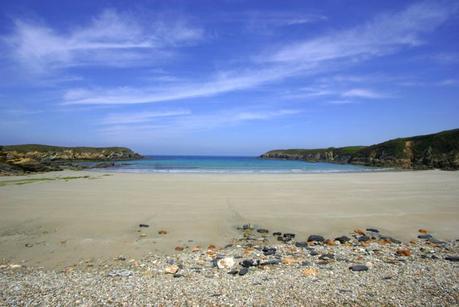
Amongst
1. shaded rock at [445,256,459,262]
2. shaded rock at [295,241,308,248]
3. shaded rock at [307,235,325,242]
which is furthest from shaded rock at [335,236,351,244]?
shaded rock at [445,256,459,262]

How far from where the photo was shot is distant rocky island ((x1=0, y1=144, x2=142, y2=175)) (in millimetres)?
37594

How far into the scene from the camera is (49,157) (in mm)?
80125

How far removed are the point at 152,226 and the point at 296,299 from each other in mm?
6969

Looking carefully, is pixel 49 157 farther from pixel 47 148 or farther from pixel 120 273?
pixel 120 273

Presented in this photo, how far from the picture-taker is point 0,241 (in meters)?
8.97

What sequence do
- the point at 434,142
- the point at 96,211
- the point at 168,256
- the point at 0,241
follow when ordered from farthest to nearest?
the point at 434,142, the point at 96,211, the point at 0,241, the point at 168,256

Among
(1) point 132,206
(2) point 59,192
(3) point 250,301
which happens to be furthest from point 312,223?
(2) point 59,192

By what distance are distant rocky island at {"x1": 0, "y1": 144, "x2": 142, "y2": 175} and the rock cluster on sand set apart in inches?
1386

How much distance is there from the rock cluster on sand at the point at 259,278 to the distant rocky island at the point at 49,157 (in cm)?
3522

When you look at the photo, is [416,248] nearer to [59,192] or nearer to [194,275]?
[194,275]

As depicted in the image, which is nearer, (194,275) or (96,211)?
(194,275)

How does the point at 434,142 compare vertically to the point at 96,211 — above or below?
above

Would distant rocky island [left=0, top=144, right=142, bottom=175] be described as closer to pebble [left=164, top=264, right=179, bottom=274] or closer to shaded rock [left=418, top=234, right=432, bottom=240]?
pebble [left=164, top=264, right=179, bottom=274]

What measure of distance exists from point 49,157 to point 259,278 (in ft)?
292
